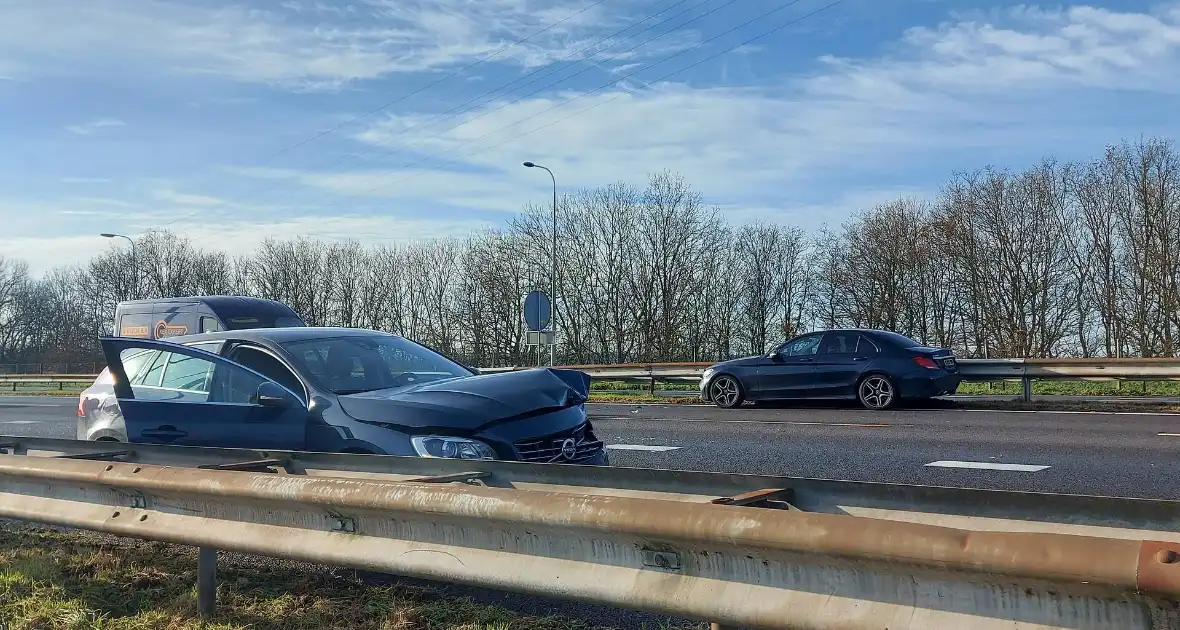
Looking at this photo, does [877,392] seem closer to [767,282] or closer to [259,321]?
[259,321]

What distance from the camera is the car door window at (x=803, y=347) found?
17672 millimetres

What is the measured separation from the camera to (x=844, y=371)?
17.2 metres

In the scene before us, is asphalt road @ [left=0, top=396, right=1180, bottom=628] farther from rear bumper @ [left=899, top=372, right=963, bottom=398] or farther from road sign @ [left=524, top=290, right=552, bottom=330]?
road sign @ [left=524, top=290, right=552, bottom=330]

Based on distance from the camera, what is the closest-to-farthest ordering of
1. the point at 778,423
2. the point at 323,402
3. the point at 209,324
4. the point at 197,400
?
the point at 323,402
the point at 197,400
the point at 778,423
the point at 209,324

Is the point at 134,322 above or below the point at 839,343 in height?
above

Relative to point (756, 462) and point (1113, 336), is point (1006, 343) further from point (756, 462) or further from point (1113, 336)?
point (756, 462)

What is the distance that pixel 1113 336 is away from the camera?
148ft

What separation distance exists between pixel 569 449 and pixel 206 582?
2506 millimetres

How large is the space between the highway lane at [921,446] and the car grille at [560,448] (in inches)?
118

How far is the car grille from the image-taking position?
5836mm

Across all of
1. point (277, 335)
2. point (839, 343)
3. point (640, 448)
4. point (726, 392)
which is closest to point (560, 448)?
point (277, 335)

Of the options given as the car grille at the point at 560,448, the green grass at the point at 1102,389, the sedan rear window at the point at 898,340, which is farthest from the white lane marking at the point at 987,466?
the green grass at the point at 1102,389

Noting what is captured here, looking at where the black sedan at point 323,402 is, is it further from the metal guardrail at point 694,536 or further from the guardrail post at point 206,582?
the guardrail post at point 206,582

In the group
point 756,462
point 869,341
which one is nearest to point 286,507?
point 756,462
